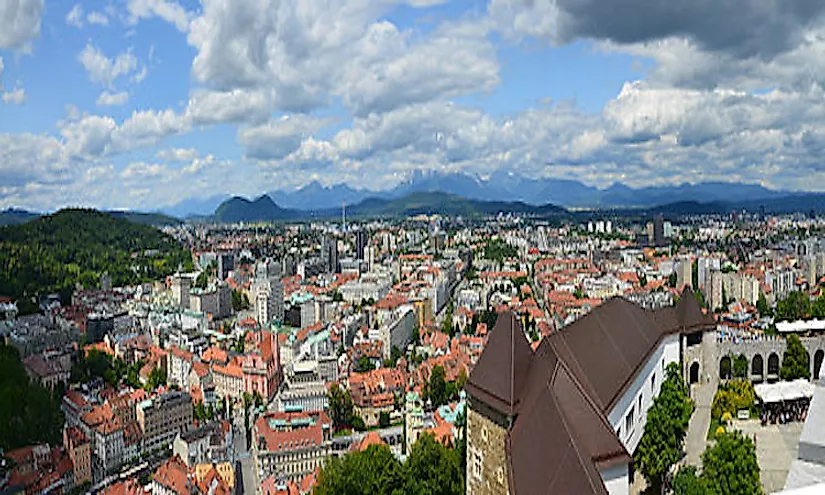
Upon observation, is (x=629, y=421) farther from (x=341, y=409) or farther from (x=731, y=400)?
(x=341, y=409)

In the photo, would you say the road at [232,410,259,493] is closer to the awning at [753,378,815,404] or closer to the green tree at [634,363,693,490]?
the green tree at [634,363,693,490]

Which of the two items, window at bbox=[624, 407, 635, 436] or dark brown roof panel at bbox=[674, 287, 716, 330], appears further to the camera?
dark brown roof panel at bbox=[674, 287, 716, 330]

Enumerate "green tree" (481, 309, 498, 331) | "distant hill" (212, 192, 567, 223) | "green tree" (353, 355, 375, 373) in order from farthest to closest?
"distant hill" (212, 192, 567, 223)
"green tree" (481, 309, 498, 331)
"green tree" (353, 355, 375, 373)

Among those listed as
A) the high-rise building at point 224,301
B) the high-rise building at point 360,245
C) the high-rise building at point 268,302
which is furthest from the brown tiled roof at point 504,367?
the high-rise building at point 360,245

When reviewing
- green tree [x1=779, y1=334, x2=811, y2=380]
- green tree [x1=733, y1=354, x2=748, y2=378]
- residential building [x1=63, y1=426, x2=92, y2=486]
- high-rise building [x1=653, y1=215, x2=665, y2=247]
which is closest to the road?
residential building [x1=63, y1=426, x2=92, y2=486]

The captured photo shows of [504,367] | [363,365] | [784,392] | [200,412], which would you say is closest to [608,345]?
[504,367]

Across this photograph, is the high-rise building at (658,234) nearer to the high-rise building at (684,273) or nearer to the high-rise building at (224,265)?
the high-rise building at (684,273)
